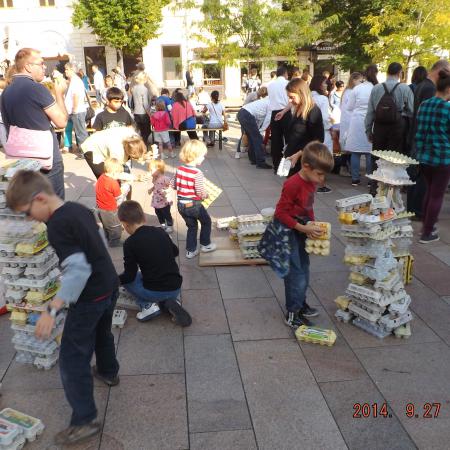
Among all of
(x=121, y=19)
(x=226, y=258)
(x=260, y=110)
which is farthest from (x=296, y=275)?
(x=121, y=19)

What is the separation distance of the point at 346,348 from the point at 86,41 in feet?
108

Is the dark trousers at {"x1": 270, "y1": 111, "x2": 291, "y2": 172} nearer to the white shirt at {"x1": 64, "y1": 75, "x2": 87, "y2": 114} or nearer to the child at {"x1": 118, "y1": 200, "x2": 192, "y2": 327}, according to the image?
the white shirt at {"x1": 64, "y1": 75, "x2": 87, "y2": 114}

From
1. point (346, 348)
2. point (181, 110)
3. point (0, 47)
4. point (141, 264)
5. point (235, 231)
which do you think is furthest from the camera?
point (0, 47)

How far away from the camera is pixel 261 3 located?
22062 millimetres

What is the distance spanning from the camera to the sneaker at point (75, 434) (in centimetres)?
288

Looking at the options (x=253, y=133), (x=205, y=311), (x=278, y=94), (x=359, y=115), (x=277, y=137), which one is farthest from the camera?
(x=253, y=133)

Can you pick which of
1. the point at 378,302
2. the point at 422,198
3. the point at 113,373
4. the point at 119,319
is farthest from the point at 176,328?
the point at 422,198

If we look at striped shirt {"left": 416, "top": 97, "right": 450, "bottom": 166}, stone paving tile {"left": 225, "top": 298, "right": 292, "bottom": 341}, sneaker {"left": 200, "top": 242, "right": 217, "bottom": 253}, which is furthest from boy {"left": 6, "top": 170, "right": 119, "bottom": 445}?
striped shirt {"left": 416, "top": 97, "right": 450, "bottom": 166}

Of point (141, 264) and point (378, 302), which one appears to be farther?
point (141, 264)

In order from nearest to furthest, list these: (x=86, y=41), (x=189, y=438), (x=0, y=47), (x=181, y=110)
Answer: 1. (x=189, y=438)
2. (x=181, y=110)
3. (x=0, y=47)
4. (x=86, y=41)

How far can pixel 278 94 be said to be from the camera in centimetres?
951

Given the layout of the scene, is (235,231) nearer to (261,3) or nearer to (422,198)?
(422,198)

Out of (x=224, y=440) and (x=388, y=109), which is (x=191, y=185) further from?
(x=388, y=109)

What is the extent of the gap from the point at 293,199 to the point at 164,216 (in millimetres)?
3077
